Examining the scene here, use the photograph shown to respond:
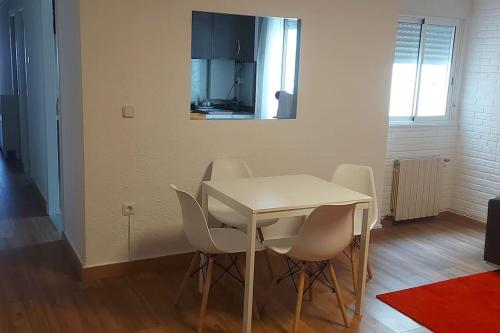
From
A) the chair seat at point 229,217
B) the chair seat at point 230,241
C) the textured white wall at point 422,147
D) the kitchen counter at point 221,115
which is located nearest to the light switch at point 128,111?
the kitchen counter at point 221,115

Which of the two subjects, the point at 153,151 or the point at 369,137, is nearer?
the point at 153,151

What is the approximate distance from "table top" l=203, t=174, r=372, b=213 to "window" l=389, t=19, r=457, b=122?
2.10 m

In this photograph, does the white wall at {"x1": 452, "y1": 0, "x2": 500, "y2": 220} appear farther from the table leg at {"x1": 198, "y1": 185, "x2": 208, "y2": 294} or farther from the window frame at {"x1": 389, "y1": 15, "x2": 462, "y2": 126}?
the table leg at {"x1": 198, "y1": 185, "x2": 208, "y2": 294}

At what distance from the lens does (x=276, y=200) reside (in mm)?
3010

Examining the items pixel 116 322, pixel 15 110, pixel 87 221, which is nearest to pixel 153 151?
pixel 87 221

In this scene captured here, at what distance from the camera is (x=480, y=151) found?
17.6 feet

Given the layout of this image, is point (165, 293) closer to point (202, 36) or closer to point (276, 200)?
point (276, 200)

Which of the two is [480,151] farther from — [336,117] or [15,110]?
[15,110]

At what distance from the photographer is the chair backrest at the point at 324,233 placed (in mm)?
2811

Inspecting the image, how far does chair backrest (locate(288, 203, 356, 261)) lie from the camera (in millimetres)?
2811

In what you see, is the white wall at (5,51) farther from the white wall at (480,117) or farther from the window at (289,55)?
the white wall at (480,117)

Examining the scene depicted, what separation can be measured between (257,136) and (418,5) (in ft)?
7.42

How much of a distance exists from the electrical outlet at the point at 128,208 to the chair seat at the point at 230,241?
2.19 feet

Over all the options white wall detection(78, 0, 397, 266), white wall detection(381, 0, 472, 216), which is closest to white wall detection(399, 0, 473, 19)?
white wall detection(381, 0, 472, 216)
